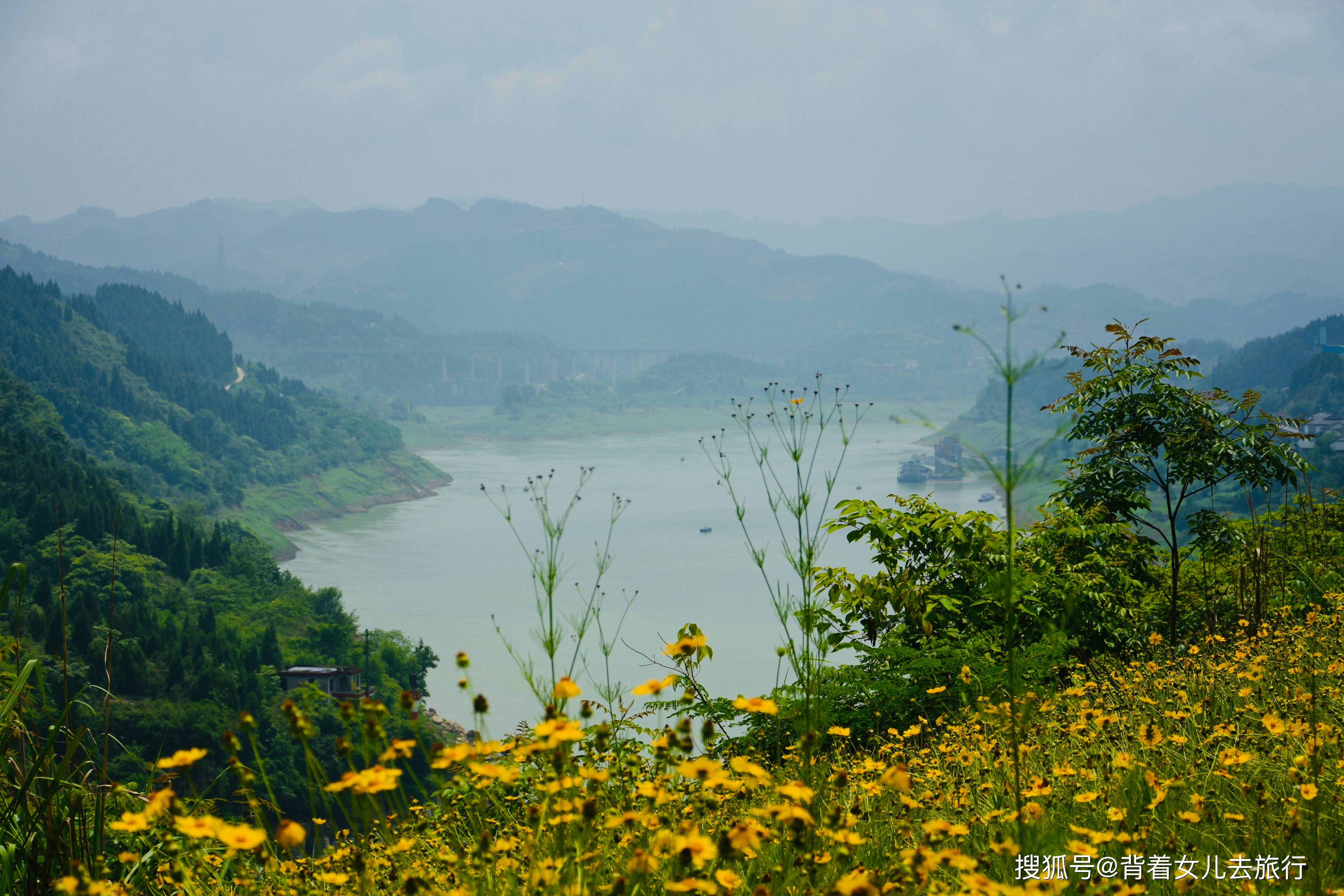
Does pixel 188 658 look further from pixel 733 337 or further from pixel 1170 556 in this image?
pixel 733 337

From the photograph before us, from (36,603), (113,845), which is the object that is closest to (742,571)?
(36,603)

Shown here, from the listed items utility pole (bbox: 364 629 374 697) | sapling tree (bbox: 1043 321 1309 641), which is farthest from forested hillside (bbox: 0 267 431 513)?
sapling tree (bbox: 1043 321 1309 641)

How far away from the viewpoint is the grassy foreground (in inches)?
39.0

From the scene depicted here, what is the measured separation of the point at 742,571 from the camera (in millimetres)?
33875

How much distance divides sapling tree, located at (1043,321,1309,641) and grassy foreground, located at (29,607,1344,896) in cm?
175

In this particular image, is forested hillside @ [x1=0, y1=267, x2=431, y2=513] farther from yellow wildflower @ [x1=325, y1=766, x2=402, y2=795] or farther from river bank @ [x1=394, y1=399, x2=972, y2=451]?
yellow wildflower @ [x1=325, y1=766, x2=402, y2=795]

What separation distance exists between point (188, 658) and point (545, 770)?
2429cm

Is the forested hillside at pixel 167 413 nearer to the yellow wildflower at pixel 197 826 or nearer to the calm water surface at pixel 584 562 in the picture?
the calm water surface at pixel 584 562

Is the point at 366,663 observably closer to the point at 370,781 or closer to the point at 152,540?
the point at 152,540

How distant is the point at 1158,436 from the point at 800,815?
3.56 m

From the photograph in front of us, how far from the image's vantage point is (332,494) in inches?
1993

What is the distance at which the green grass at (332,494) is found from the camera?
147 ft

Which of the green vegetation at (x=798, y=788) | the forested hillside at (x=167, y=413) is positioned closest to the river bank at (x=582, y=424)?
the forested hillside at (x=167, y=413)

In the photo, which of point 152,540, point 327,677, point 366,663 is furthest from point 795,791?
point 152,540
